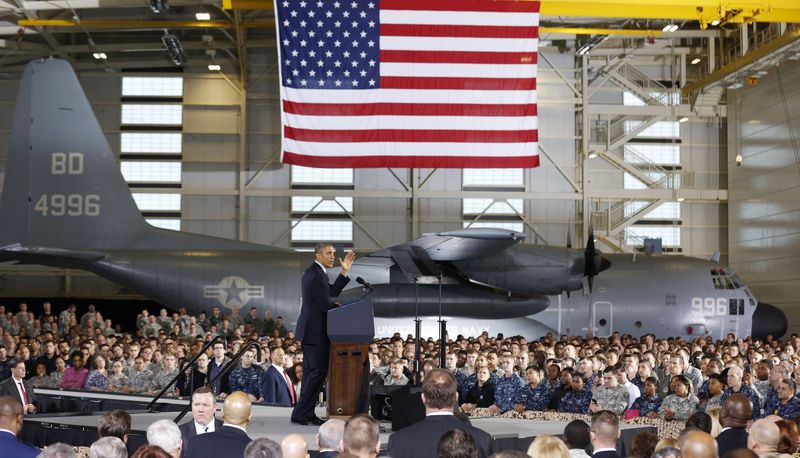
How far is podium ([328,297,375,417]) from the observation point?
320 inches

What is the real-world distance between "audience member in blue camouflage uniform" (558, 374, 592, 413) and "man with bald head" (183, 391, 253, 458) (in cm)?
599

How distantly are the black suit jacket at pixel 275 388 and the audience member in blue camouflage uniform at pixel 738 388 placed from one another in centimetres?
537

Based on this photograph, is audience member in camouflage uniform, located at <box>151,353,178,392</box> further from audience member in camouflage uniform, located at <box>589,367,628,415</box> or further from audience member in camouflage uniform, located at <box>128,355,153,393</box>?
audience member in camouflage uniform, located at <box>589,367,628,415</box>

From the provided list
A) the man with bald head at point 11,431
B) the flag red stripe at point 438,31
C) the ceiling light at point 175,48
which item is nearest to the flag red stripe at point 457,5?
the flag red stripe at point 438,31

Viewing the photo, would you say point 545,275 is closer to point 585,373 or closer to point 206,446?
point 585,373

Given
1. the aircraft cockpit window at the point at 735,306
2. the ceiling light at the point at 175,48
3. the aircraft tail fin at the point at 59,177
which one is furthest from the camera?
the ceiling light at the point at 175,48

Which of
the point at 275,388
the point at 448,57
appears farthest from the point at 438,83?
the point at 275,388

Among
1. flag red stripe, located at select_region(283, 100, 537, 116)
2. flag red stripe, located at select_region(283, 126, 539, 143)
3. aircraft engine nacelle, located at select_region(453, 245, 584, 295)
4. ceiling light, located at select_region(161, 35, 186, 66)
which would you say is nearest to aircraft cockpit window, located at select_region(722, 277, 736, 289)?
aircraft engine nacelle, located at select_region(453, 245, 584, 295)

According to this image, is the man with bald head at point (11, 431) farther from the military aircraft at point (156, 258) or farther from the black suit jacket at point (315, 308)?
the military aircraft at point (156, 258)

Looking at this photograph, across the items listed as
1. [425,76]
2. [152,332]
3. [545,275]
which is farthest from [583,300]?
[152,332]

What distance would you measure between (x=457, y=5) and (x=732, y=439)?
11.4m

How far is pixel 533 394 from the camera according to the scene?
1102cm

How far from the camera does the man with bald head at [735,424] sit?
246 inches

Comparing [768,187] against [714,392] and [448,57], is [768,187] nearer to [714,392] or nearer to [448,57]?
[448,57]
